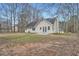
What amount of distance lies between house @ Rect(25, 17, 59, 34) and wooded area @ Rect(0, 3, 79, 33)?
0.05 m

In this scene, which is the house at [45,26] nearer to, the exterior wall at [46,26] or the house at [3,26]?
the exterior wall at [46,26]

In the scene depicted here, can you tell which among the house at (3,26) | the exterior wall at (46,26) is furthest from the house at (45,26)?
the house at (3,26)

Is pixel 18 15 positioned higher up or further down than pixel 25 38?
higher up

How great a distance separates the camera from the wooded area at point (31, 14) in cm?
217

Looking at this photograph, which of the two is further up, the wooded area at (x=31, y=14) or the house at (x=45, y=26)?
the wooded area at (x=31, y=14)

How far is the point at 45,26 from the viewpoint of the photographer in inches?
84.5

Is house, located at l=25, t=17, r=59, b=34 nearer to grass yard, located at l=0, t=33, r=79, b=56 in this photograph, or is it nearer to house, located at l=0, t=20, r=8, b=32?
grass yard, located at l=0, t=33, r=79, b=56

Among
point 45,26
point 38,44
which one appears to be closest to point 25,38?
point 38,44

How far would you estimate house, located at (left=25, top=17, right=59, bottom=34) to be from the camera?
2.14 metres

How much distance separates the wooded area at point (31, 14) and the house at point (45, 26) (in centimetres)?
5

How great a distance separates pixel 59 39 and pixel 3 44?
620 millimetres

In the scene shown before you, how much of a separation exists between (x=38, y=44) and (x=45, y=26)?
21 cm

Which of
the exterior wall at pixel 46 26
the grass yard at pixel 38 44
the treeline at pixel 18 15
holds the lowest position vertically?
the grass yard at pixel 38 44

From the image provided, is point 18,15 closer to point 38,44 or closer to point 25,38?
point 25,38
